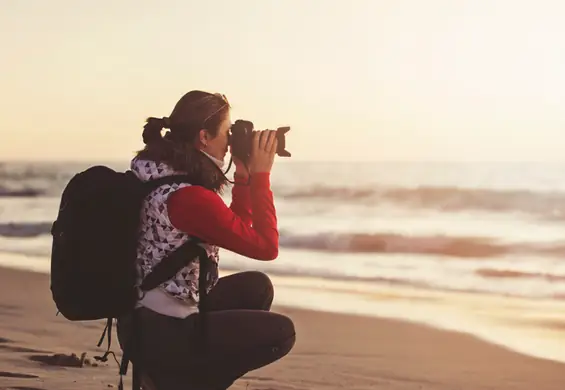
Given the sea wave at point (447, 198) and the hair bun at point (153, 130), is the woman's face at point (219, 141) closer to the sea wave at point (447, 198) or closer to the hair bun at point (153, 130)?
the hair bun at point (153, 130)

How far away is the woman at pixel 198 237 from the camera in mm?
2859

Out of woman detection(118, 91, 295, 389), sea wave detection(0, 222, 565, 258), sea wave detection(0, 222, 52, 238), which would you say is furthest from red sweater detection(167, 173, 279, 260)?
sea wave detection(0, 222, 52, 238)

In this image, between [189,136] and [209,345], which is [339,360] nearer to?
[209,345]

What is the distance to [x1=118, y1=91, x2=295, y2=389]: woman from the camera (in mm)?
2859

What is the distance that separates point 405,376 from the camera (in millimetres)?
4922

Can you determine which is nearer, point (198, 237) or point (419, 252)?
point (198, 237)

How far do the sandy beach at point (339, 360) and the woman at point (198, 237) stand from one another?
1.41m

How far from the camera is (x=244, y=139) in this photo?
10.4 feet

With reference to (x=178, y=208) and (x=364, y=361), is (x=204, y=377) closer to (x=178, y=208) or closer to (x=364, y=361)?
(x=178, y=208)

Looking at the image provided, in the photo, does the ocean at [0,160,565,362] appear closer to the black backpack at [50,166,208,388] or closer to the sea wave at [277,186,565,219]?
the sea wave at [277,186,565,219]

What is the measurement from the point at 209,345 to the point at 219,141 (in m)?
0.64

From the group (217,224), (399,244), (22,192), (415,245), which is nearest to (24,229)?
(399,244)

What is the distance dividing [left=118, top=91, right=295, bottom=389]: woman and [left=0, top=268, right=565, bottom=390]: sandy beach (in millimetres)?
1413

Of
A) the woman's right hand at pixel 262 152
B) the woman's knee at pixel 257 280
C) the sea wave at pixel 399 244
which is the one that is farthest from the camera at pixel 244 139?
the sea wave at pixel 399 244
